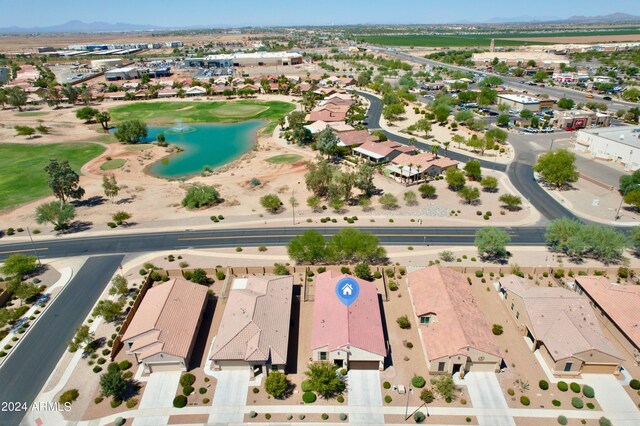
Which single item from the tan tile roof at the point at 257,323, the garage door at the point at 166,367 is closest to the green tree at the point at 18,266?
the garage door at the point at 166,367

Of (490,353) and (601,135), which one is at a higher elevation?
(601,135)

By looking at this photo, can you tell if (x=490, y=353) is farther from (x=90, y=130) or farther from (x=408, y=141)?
(x=90, y=130)

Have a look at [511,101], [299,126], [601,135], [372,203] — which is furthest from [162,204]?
[511,101]

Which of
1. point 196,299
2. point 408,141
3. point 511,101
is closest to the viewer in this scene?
point 196,299

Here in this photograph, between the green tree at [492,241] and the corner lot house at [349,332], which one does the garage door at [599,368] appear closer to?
the green tree at [492,241]

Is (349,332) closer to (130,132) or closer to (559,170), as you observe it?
(559,170)

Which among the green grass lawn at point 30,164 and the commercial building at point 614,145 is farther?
the commercial building at point 614,145
